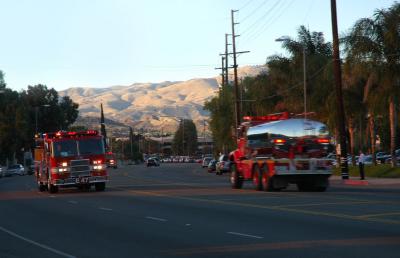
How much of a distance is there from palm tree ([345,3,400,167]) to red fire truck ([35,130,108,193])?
18.8 meters

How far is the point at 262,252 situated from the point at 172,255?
1.62 m

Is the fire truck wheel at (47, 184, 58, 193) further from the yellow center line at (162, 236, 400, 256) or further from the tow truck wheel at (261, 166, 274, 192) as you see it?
the yellow center line at (162, 236, 400, 256)

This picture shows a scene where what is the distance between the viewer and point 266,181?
34.1m

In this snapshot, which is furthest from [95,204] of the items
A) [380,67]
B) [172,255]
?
[380,67]

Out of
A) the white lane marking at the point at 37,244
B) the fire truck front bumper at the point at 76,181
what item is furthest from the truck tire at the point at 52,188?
the white lane marking at the point at 37,244

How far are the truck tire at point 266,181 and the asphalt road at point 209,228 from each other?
16.6 ft

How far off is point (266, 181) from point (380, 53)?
17.4 metres

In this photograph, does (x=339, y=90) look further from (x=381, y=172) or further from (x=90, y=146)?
(x=90, y=146)

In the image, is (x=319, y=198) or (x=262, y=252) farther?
(x=319, y=198)

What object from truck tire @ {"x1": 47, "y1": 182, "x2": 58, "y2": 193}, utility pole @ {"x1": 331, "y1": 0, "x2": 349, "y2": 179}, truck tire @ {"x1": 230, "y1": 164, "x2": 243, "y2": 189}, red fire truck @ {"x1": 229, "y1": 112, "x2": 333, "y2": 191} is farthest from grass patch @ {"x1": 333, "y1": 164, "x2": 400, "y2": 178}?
truck tire @ {"x1": 47, "y1": 182, "x2": 58, "y2": 193}

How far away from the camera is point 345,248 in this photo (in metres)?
13.8

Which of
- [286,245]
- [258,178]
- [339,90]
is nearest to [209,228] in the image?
[286,245]

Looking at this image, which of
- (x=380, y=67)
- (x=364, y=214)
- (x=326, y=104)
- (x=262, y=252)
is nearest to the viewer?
(x=262, y=252)

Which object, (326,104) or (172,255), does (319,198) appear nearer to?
(172,255)
